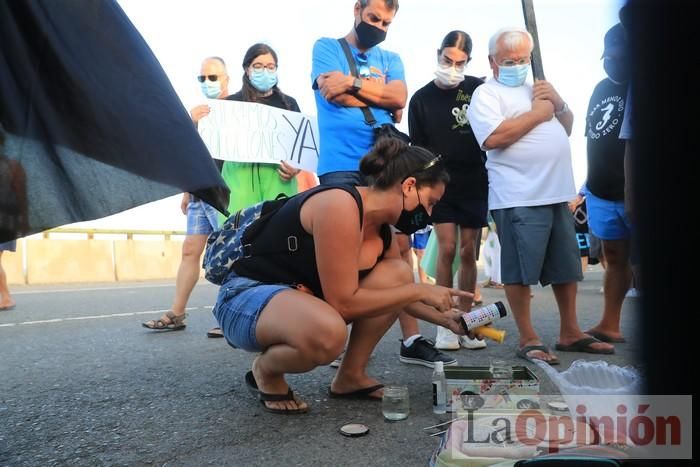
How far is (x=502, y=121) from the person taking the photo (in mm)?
3512

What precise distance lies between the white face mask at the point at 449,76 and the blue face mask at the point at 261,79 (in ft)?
3.97

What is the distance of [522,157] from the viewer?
139 inches

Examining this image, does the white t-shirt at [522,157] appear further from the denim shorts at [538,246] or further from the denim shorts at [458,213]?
the denim shorts at [458,213]

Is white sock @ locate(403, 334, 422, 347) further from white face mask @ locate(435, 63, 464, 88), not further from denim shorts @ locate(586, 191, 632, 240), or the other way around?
white face mask @ locate(435, 63, 464, 88)

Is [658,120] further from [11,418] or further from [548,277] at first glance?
[548,277]

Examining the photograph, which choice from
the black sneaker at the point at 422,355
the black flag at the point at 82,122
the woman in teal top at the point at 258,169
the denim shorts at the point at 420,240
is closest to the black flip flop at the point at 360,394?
the black sneaker at the point at 422,355

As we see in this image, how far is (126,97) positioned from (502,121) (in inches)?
94.0

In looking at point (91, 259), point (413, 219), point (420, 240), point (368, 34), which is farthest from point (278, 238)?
point (91, 259)

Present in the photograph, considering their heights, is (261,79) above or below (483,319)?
above

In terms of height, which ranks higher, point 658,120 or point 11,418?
point 658,120

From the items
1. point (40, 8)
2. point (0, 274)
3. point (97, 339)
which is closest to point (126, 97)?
point (40, 8)

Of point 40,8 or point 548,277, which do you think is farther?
point 548,277

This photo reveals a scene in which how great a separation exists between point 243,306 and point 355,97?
1536 mm

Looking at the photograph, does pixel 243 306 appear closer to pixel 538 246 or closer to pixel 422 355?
pixel 422 355
